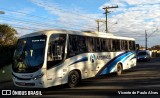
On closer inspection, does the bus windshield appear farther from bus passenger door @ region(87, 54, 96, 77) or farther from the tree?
the tree

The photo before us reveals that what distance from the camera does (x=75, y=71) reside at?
54.2 ft

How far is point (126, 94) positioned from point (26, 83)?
183 inches

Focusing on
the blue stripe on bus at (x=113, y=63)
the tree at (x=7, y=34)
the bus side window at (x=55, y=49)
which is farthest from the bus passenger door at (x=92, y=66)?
the tree at (x=7, y=34)

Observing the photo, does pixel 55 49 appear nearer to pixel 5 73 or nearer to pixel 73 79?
pixel 73 79

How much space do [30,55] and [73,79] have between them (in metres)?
2.77

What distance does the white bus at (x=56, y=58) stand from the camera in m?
14.5

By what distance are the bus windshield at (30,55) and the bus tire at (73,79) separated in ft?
7.27

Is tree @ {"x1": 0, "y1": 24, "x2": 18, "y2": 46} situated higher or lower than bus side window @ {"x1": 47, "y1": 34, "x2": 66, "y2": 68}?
higher

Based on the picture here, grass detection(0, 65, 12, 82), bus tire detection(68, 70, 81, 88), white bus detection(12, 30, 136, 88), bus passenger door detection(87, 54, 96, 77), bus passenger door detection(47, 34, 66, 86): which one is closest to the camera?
white bus detection(12, 30, 136, 88)

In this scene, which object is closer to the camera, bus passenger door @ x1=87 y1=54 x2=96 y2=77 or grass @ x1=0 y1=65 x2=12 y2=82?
bus passenger door @ x1=87 y1=54 x2=96 y2=77

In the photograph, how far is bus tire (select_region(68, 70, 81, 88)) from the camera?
52.6ft

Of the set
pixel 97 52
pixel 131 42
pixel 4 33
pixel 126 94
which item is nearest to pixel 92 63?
pixel 97 52

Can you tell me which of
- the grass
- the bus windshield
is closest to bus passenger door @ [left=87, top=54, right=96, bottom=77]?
the bus windshield

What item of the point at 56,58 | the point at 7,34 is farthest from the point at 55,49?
the point at 7,34
